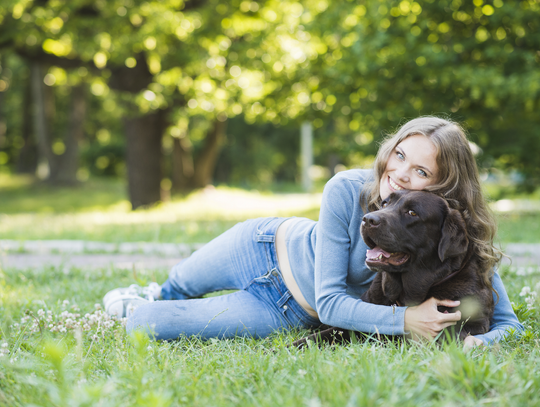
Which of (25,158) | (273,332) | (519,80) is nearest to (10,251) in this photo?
(273,332)

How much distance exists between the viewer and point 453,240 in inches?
94.8

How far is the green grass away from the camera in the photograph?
1771 mm

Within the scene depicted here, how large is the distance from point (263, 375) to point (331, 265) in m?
0.77

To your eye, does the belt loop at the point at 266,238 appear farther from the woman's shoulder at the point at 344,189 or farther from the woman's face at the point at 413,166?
the woman's face at the point at 413,166

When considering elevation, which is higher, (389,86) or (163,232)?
(389,86)

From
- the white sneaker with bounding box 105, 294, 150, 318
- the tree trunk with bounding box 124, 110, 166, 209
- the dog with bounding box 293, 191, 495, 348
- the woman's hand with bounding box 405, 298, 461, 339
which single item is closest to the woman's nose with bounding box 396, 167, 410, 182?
the dog with bounding box 293, 191, 495, 348

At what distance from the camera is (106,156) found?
87.1 feet

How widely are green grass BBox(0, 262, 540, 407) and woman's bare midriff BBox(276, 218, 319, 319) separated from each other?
327 millimetres

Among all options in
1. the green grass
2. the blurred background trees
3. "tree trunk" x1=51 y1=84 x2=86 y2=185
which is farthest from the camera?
"tree trunk" x1=51 y1=84 x2=86 y2=185

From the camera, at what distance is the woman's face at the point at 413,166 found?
2600 mm

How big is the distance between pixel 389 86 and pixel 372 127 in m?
1.04

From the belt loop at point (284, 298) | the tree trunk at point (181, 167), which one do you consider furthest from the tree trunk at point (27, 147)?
the belt loop at point (284, 298)

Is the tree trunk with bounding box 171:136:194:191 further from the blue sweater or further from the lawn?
the blue sweater

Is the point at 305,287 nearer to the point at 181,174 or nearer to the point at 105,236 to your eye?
the point at 105,236
